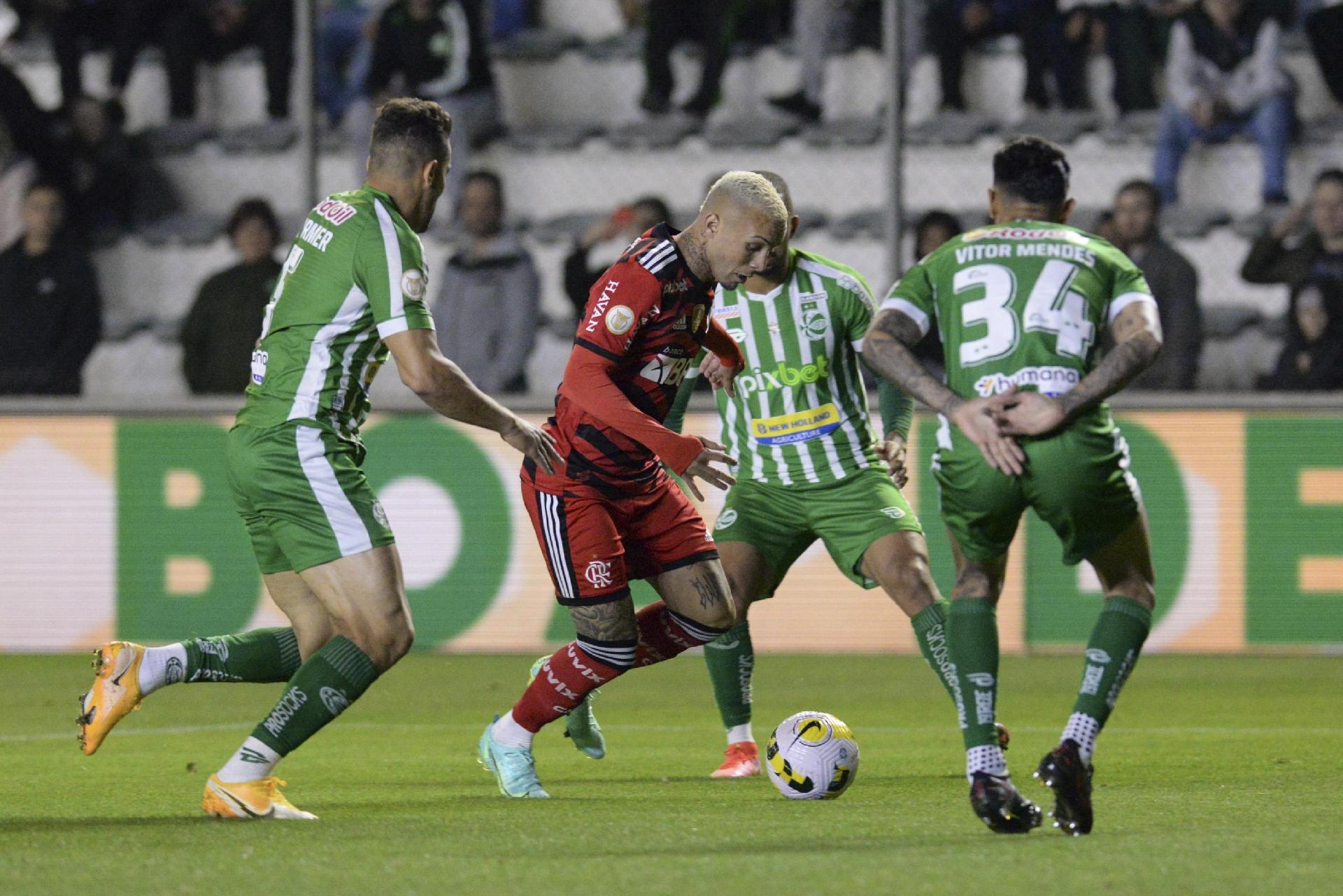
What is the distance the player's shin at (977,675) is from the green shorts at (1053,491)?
153 millimetres

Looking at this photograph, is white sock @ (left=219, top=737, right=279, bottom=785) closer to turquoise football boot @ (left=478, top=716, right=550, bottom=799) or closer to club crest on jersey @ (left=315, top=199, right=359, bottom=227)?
turquoise football boot @ (left=478, top=716, right=550, bottom=799)

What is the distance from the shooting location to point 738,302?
7039 millimetres

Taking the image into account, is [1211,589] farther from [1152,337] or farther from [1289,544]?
[1152,337]

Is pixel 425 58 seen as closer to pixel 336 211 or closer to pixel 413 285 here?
pixel 336 211

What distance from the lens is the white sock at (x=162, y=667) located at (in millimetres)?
5734

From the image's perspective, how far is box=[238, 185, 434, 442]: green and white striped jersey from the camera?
17.5 feet

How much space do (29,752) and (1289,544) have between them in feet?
20.7

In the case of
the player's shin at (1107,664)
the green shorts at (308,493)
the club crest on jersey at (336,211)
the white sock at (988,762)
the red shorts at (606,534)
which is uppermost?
the club crest on jersey at (336,211)

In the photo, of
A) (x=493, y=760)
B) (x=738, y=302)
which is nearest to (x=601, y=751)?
(x=493, y=760)

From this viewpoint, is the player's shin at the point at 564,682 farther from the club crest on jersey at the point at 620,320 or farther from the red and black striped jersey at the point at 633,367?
the club crest on jersey at the point at 620,320

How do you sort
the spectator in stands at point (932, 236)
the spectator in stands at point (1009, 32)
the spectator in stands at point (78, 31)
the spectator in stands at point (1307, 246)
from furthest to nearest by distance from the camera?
the spectator in stands at point (78, 31), the spectator in stands at point (1009, 32), the spectator in stands at point (1307, 246), the spectator in stands at point (932, 236)

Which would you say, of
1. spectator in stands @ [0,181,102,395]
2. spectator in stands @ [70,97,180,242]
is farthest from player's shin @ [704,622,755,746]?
spectator in stands @ [70,97,180,242]

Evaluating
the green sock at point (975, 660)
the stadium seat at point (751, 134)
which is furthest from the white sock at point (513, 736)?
the stadium seat at point (751, 134)

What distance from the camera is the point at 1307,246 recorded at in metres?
A: 11.6
